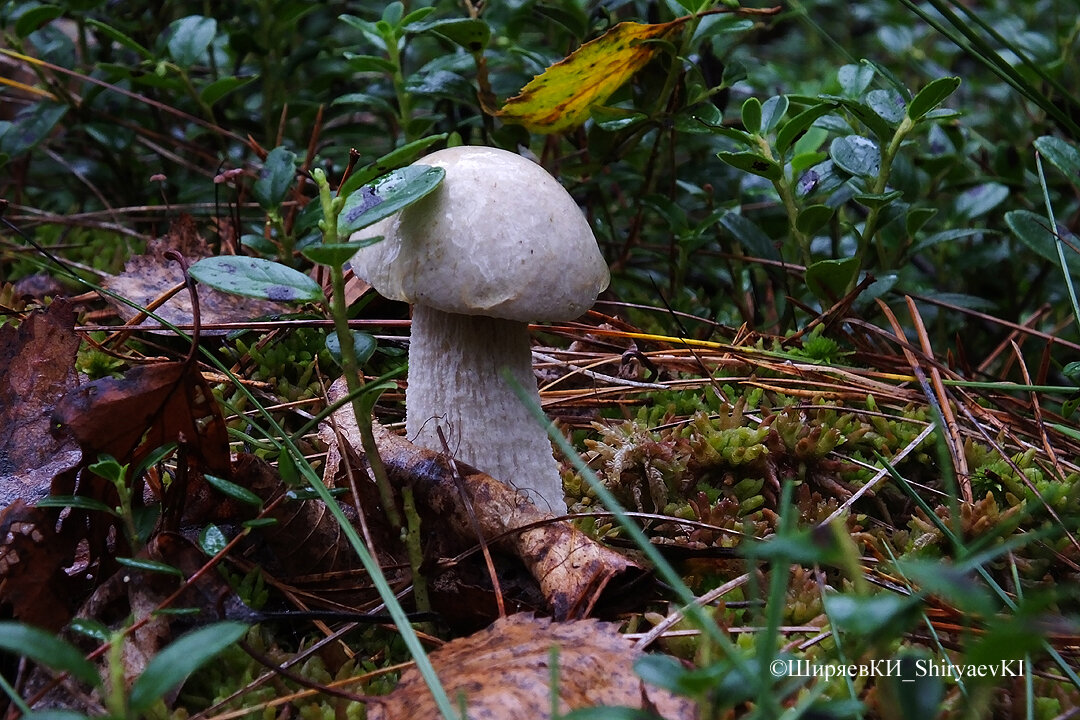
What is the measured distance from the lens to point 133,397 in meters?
1.36

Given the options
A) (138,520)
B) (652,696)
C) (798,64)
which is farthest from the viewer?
(798,64)

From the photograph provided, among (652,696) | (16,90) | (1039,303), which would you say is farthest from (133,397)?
(1039,303)

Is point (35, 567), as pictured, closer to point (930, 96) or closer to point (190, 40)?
point (190, 40)

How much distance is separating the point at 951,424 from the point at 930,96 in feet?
2.66

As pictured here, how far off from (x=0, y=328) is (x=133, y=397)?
0.60 metres

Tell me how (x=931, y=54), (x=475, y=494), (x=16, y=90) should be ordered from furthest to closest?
(x=931, y=54)
(x=16, y=90)
(x=475, y=494)

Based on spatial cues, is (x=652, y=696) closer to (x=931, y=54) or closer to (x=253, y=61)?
(x=253, y=61)

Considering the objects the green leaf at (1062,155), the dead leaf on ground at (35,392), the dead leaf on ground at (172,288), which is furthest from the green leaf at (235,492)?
the green leaf at (1062,155)

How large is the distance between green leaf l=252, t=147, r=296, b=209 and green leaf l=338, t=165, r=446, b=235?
0.95 m

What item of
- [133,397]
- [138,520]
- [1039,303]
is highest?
[133,397]

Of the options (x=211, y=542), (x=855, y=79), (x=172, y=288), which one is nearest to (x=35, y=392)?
(x=211, y=542)

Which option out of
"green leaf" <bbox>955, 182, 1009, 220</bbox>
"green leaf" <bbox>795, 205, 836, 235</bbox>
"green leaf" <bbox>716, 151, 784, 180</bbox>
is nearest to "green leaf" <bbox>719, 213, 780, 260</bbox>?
"green leaf" <bbox>795, 205, 836, 235</bbox>

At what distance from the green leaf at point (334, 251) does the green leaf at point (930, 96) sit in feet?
4.89

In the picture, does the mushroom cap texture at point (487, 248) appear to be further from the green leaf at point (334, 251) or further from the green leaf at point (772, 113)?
the green leaf at point (772, 113)
